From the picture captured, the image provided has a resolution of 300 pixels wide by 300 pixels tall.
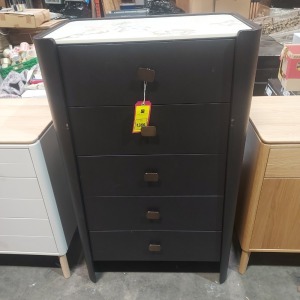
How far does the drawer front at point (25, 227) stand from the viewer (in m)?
1.15

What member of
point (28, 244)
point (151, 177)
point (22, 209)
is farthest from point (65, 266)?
point (151, 177)

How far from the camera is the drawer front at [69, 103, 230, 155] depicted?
86 cm

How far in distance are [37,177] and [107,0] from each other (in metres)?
2.35

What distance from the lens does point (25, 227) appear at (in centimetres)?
116

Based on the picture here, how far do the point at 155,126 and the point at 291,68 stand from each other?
→ 89cm

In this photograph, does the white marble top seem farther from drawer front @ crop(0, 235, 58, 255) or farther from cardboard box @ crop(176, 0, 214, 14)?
cardboard box @ crop(176, 0, 214, 14)

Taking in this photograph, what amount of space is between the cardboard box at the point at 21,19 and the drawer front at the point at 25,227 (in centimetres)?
170

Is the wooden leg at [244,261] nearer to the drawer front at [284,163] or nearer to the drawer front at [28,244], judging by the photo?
the drawer front at [284,163]

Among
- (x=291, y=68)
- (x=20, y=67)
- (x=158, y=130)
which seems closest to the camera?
(x=158, y=130)

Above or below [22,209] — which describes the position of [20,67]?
above

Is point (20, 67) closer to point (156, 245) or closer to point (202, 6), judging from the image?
point (202, 6)

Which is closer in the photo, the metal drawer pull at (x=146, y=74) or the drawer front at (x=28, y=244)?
the metal drawer pull at (x=146, y=74)

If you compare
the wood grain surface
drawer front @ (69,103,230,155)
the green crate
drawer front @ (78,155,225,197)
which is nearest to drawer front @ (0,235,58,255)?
drawer front @ (78,155,225,197)

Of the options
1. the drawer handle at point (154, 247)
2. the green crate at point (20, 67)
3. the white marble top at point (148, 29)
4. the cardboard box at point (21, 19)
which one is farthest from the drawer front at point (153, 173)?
the cardboard box at point (21, 19)
